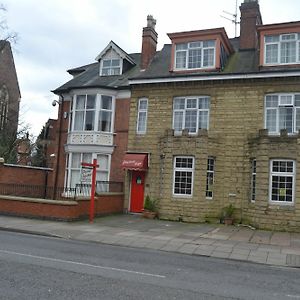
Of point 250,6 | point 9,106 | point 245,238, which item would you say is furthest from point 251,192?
point 9,106

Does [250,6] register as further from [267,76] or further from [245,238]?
[245,238]

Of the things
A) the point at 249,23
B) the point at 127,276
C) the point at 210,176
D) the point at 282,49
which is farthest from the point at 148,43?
the point at 127,276

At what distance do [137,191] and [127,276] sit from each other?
14.7 meters

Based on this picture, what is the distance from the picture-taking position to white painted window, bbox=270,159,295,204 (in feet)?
60.7

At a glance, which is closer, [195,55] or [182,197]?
[182,197]

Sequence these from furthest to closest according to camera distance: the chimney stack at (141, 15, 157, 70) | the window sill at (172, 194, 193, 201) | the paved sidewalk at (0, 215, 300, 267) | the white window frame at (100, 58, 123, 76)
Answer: the white window frame at (100, 58, 123, 76) → the chimney stack at (141, 15, 157, 70) → the window sill at (172, 194, 193, 201) → the paved sidewalk at (0, 215, 300, 267)

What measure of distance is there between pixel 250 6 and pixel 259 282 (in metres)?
19.4

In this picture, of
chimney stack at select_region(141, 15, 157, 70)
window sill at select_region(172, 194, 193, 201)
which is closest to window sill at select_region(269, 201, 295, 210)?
window sill at select_region(172, 194, 193, 201)

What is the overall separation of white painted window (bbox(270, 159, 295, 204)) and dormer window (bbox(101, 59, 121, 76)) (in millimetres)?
12173

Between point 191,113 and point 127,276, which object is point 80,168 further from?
point 127,276

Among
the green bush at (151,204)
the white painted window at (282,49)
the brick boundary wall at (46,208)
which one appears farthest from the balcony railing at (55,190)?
the white painted window at (282,49)

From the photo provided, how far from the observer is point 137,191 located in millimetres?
22984

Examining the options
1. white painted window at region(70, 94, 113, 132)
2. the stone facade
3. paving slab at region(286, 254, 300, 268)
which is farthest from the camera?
white painted window at region(70, 94, 113, 132)

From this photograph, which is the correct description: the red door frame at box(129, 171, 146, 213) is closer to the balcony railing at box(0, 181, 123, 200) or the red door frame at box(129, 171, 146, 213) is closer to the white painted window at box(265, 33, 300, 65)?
the balcony railing at box(0, 181, 123, 200)
